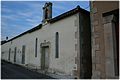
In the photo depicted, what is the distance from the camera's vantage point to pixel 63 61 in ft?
36.4

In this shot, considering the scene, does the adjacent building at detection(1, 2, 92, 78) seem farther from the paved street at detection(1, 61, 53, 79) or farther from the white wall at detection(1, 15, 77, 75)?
the paved street at detection(1, 61, 53, 79)

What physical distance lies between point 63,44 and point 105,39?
3998mm

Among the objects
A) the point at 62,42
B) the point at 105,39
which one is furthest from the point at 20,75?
the point at 105,39

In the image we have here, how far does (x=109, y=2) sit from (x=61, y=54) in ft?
15.3

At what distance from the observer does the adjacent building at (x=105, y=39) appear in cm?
727

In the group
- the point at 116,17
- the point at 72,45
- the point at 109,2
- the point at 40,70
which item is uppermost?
the point at 109,2

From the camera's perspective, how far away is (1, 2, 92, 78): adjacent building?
1033 centimetres

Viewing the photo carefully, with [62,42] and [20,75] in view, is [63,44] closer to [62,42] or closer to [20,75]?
[62,42]

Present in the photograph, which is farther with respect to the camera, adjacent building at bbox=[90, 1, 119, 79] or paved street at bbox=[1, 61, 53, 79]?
paved street at bbox=[1, 61, 53, 79]

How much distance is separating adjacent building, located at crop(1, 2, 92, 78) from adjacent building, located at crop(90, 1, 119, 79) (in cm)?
229

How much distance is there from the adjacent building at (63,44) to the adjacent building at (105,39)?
2.29 m

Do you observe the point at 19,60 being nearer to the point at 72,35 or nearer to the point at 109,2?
the point at 72,35

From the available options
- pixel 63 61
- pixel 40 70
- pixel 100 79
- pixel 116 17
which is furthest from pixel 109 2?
pixel 40 70

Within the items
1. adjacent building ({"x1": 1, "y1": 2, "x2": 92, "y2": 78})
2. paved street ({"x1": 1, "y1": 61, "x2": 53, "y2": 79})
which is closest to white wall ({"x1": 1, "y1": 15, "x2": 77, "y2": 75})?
adjacent building ({"x1": 1, "y1": 2, "x2": 92, "y2": 78})
